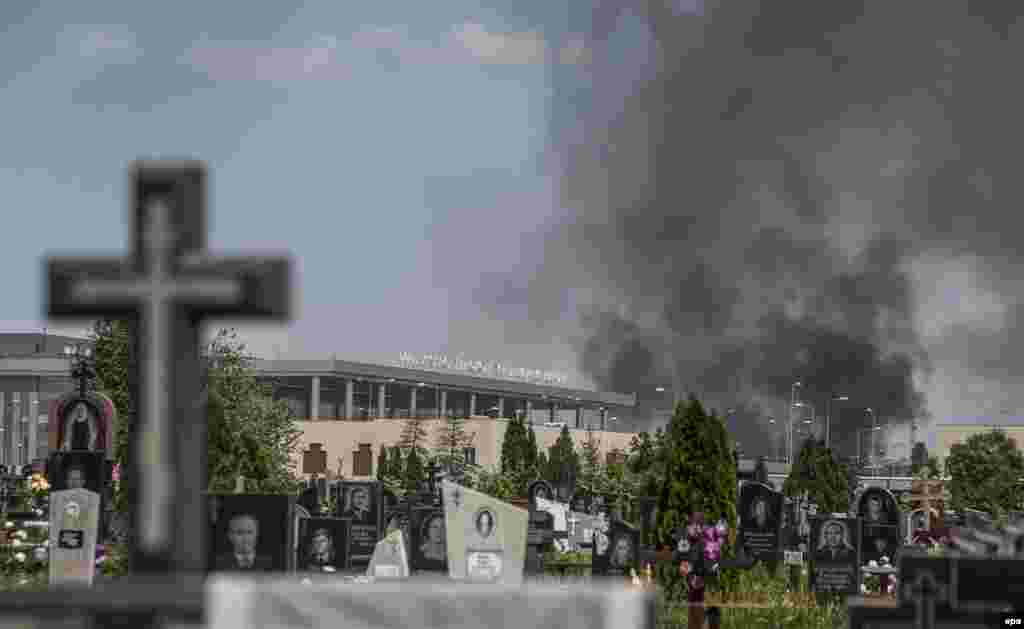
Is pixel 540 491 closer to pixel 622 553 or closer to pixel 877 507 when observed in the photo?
pixel 877 507

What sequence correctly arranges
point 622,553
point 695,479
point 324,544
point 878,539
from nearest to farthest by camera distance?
point 324,544 → point 622,553 → point 695,479 → point 878,539

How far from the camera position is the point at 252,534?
94.2ft

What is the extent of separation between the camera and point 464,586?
923 centimetres

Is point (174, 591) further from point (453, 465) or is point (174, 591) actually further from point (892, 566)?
point (453, 465)

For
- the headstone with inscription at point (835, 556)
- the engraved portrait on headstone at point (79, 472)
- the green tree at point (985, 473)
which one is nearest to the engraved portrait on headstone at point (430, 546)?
the engraved portrait on headstone at point (79, 472)

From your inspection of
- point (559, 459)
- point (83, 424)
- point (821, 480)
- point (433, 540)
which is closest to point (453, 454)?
point (559, 459)

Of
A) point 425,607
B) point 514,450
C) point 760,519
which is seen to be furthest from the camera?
point 514,450

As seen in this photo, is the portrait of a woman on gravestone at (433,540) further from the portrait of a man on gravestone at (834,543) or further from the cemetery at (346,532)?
the portrait of a man on gravestone at (834,543)

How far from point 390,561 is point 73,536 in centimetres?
447

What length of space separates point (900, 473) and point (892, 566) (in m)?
151

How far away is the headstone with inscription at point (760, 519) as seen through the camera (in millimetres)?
48406

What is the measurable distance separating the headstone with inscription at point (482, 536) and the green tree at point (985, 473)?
6870 cm

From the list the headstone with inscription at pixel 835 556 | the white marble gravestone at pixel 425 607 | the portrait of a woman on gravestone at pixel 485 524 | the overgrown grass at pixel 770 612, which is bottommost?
the overgrown grass at pixel 770 612

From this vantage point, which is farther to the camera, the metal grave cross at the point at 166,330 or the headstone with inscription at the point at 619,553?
the headstone with inscription at the point at 619,553
